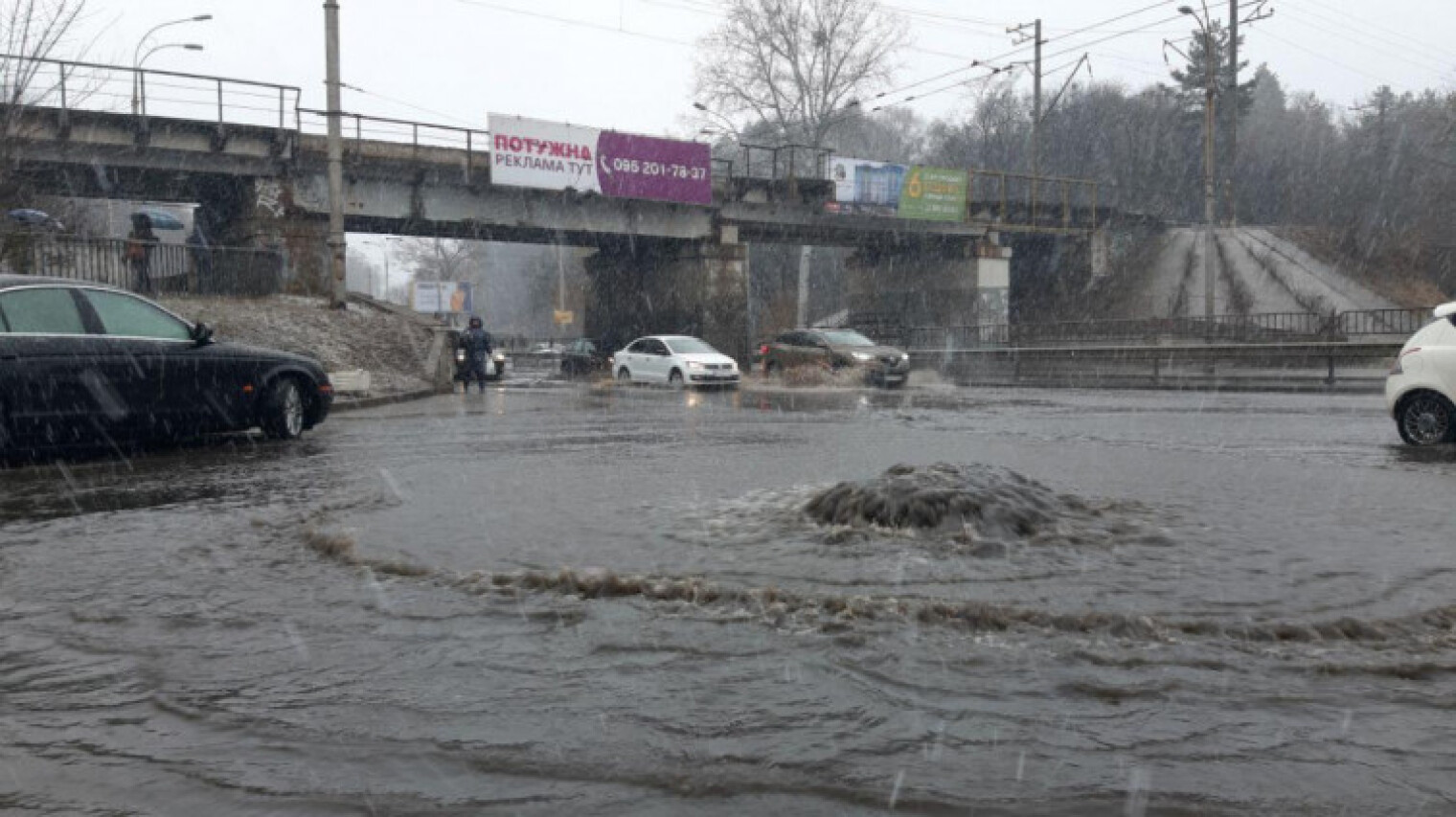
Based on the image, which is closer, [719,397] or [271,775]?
[271,775]

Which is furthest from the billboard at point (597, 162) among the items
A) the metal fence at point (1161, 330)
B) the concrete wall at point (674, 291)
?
the metal fence at point (1161, 330)

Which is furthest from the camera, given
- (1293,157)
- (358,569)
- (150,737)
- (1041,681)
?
(1293,157)

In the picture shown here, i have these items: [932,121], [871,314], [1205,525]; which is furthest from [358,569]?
[932,121]

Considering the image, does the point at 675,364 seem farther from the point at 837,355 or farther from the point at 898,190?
the point at 898,190

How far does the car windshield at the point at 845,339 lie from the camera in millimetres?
30587

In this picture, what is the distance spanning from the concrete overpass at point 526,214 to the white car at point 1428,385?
70.8ft

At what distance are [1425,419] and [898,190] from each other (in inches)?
1342

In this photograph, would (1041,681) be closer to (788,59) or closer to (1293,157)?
(788,59)

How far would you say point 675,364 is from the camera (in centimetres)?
2922

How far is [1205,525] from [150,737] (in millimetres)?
5714

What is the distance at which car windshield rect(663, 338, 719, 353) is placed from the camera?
29.8 m

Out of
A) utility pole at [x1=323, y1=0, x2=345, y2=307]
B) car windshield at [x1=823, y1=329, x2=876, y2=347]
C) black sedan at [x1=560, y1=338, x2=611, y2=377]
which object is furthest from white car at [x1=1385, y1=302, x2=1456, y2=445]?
black sedan at [x1=560, y1=338, x2=611, y2=377]

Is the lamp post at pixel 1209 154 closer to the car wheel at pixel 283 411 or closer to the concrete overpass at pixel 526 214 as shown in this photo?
the concrete overpass at pixel 526 214

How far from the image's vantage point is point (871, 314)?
177 ft
